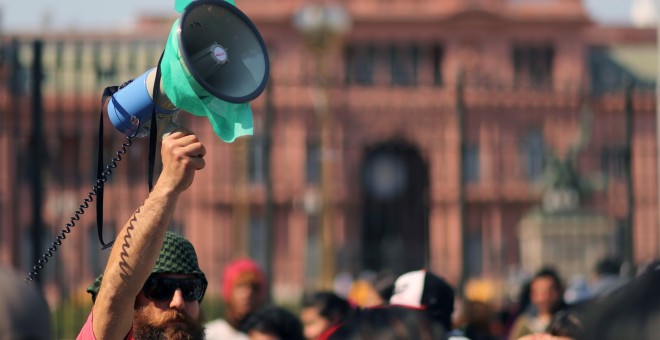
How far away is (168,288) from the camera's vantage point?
12.0 ft

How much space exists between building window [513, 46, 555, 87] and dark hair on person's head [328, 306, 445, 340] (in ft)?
142

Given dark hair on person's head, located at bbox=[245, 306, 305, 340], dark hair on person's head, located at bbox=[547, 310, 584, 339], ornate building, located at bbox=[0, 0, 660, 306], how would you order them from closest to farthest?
dark hair on person's head, located at bbox=[547, 310, 584, 339] < dark hair on person's head, located at bbox=[245, 306, 305, 340] < ornate building, located at bbox=[0, 0, 660, 306]

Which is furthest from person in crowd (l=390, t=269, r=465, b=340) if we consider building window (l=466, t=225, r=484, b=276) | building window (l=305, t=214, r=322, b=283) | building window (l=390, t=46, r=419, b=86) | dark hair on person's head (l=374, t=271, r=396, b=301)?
building window (l=390, t=46, r=419, b=86)

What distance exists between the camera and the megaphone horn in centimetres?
318

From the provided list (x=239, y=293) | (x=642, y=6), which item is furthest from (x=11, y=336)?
(x=642, y=6)

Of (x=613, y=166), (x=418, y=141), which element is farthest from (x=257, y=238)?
(x=613, y=166)

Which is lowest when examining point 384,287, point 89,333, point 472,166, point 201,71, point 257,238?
point 257,238

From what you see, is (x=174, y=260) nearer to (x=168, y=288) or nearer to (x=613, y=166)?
(x=168, y=288)

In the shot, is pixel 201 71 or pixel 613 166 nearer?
pixel 201 71

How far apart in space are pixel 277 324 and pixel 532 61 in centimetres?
4390

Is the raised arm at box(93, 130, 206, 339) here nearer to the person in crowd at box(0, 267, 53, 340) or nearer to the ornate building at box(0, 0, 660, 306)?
the person in crowd at box(0, 267, 53, 340)

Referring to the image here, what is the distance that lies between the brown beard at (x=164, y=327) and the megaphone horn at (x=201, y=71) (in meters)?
0.45

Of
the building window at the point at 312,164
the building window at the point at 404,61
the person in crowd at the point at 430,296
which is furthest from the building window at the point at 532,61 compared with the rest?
the person in crowd at the point at 430,296

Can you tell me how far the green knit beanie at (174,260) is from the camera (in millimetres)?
3637
